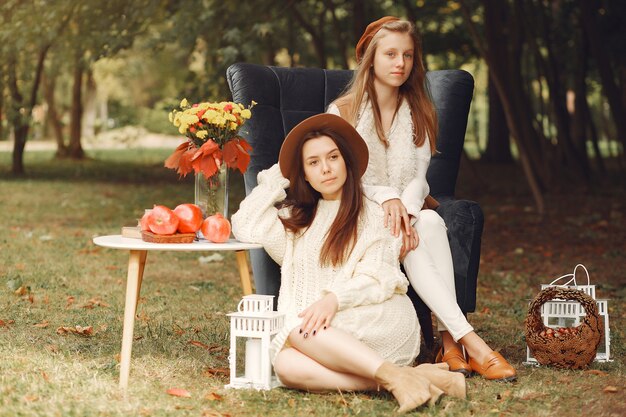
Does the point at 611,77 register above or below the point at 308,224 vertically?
above

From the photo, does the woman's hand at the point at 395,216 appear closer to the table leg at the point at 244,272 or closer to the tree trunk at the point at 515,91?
the table leg at the point at 244,272

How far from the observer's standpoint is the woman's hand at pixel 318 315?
149 inches

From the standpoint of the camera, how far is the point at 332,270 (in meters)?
4.03

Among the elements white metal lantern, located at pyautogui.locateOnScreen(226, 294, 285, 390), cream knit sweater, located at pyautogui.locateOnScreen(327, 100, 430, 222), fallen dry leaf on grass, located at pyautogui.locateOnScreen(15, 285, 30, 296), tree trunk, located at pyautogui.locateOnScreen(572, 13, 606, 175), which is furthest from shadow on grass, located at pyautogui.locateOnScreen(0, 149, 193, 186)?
white metal lantern, located at pyautogui.locateOnScreen(226, 294, 285, 390)

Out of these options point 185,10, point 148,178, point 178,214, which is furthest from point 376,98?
point 148,178

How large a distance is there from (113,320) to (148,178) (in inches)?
457

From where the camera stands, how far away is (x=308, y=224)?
13.5 feet

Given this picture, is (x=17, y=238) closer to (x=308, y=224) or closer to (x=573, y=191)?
(x=308, y=224)

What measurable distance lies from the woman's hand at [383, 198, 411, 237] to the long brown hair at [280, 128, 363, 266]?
0.14 meters

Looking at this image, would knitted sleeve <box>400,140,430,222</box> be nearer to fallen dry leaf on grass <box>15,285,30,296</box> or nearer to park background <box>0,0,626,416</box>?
park background <box>0,0,626,416</box>

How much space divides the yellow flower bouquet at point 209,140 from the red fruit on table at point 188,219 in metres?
0.16

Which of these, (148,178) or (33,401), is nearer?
(33,401)

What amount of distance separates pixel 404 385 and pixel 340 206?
83cm

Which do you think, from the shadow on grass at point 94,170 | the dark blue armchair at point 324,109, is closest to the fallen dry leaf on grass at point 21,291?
the dark blue armchair at point 324,109
